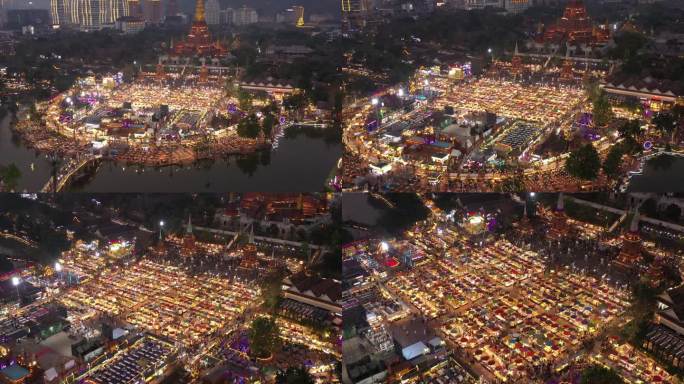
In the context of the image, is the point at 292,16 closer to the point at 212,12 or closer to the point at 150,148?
the point at 212,12

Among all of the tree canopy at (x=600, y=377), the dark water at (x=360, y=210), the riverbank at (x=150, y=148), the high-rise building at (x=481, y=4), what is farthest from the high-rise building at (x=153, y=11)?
the tree canopy at (x=600, y=377)

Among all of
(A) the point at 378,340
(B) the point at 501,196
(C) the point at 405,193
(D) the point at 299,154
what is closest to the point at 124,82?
(D) the point at 299,154

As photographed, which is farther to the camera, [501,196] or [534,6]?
[534,6]

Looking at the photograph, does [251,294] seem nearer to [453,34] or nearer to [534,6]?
[453,34]

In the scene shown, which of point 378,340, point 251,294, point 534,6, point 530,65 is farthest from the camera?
point 530,65

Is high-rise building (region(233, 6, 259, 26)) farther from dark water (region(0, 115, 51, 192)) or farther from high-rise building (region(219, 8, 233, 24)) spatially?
dark water (region(0, 115, 51, 192))

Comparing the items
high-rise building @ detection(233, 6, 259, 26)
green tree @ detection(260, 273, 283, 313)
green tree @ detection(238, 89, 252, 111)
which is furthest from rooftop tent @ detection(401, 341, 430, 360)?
high-rise building @ detection(233, 6, 259, 26)

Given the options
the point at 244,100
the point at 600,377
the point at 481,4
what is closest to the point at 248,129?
the point at 244,100
